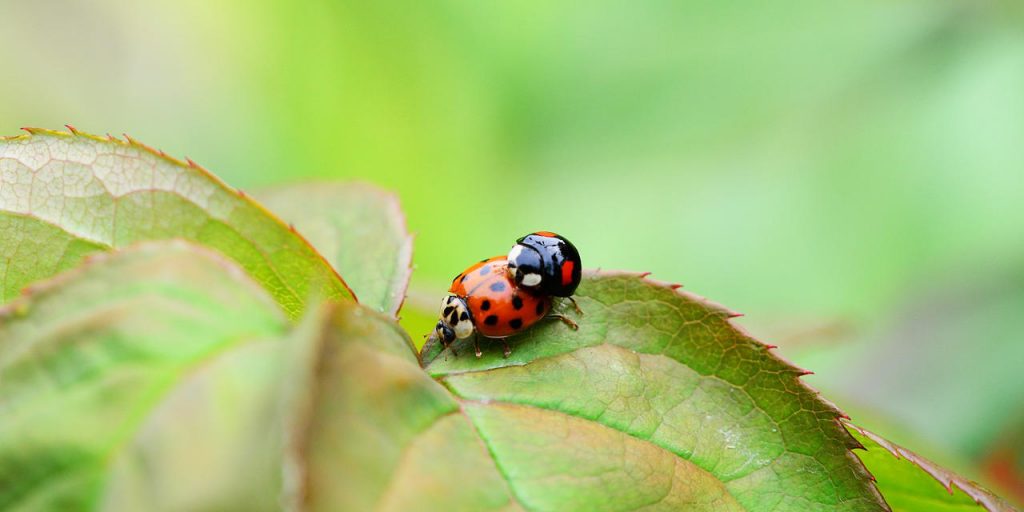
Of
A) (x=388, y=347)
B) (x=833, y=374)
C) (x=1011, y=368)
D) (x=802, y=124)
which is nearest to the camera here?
(x=388, y=347)

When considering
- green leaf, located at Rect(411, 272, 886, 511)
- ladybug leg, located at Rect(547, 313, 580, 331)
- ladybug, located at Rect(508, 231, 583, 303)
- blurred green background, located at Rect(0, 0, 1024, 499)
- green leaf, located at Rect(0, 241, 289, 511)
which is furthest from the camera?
blurred green background, located at Rect(0, 0, 1024, 499)

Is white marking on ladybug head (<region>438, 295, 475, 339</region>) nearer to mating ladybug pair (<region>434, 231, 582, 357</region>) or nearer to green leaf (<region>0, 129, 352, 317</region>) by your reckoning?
mating ladybug pair (<region>434, 231, 582, 357</region>)

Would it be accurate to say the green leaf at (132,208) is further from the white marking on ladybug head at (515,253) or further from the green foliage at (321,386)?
the white marking on ladybug head at (515,253)

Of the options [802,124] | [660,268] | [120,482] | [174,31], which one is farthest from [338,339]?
[174,31]

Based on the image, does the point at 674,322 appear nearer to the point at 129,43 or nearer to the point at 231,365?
the point at 231,365

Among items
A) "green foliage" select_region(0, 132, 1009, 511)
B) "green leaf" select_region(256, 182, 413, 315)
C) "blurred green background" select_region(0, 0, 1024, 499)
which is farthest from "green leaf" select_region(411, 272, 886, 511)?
"blurred green background" select_region(0, 0, 1024, 499)

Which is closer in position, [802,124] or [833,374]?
[833,374]

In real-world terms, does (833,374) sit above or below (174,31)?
below

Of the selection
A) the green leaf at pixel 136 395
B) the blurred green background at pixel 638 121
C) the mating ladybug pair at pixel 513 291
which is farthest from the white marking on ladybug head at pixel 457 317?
the blurred green background at pixel 638 121
